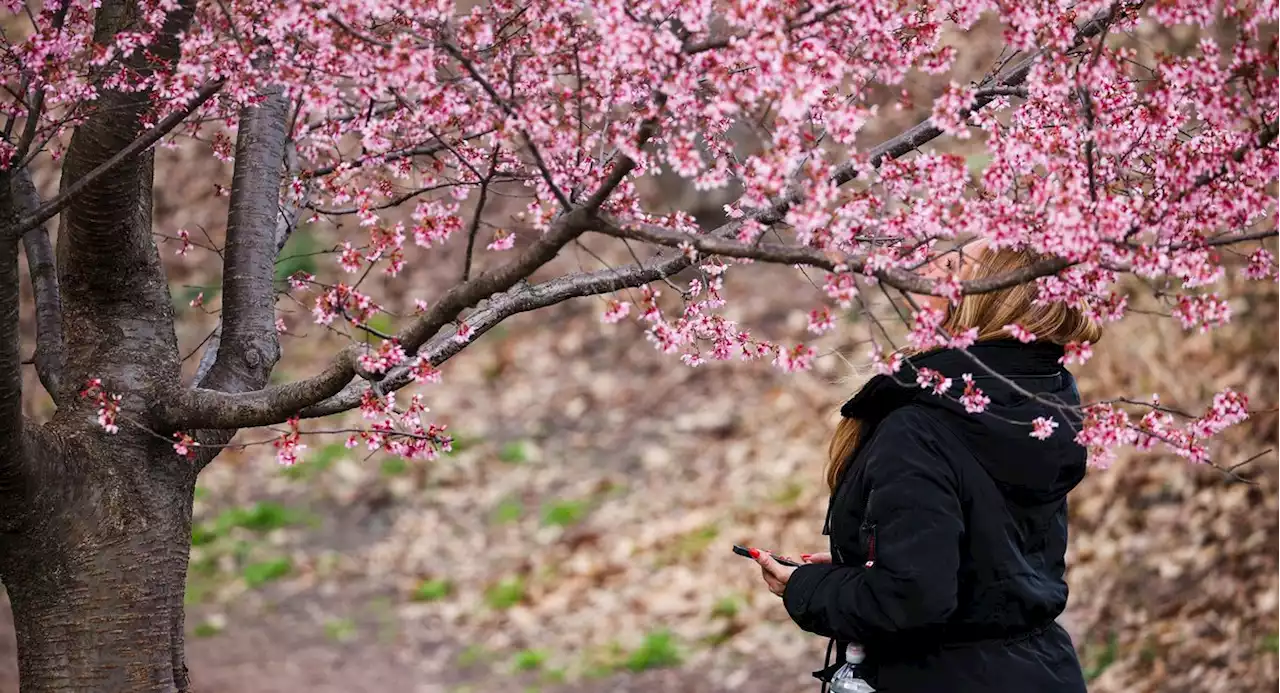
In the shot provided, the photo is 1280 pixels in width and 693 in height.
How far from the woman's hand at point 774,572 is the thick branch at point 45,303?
1.80m

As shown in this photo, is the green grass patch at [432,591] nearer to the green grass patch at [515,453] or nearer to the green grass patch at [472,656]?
the green grass patch at [472,656]

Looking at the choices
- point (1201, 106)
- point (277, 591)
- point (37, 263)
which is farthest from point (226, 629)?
point (1201, 106)

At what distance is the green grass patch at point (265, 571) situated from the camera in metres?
7.76

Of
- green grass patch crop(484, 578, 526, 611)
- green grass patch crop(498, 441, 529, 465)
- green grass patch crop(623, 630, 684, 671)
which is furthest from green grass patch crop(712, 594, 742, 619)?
green grass patch crop(498, 441, 529, 465)

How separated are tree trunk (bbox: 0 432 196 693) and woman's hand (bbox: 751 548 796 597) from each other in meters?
1.46

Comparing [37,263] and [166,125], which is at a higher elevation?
[37,263]

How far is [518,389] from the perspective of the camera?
31.6 ft

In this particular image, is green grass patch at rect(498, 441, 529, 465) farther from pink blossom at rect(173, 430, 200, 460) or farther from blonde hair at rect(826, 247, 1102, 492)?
blonde hair at rect(826, 247, 1102, 492)

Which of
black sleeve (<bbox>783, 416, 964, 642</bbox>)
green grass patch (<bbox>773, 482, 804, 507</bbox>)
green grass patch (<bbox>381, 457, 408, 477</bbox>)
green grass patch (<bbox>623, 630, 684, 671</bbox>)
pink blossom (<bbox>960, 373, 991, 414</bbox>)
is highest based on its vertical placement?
green grass patch (<bbox>381, 457, 408, 477</bbox>)

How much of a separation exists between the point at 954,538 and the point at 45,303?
2380 mm

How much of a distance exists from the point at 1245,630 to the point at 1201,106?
3.88m

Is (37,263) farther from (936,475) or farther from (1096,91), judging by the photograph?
(1096,91)

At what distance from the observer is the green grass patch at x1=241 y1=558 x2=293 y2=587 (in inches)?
306

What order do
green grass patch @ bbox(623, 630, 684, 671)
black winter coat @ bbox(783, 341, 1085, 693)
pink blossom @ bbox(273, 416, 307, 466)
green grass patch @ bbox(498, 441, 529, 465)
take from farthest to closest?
1. green grass patch @ bbox(498, 441, 529, 465)
2. green grass patch @ bbox(623, 630, 684, 671)
3. pink blossom @ bbox(273, 416, 307, 466)
4. black winter coat @ bbox(783, 341, 1085, 693)
